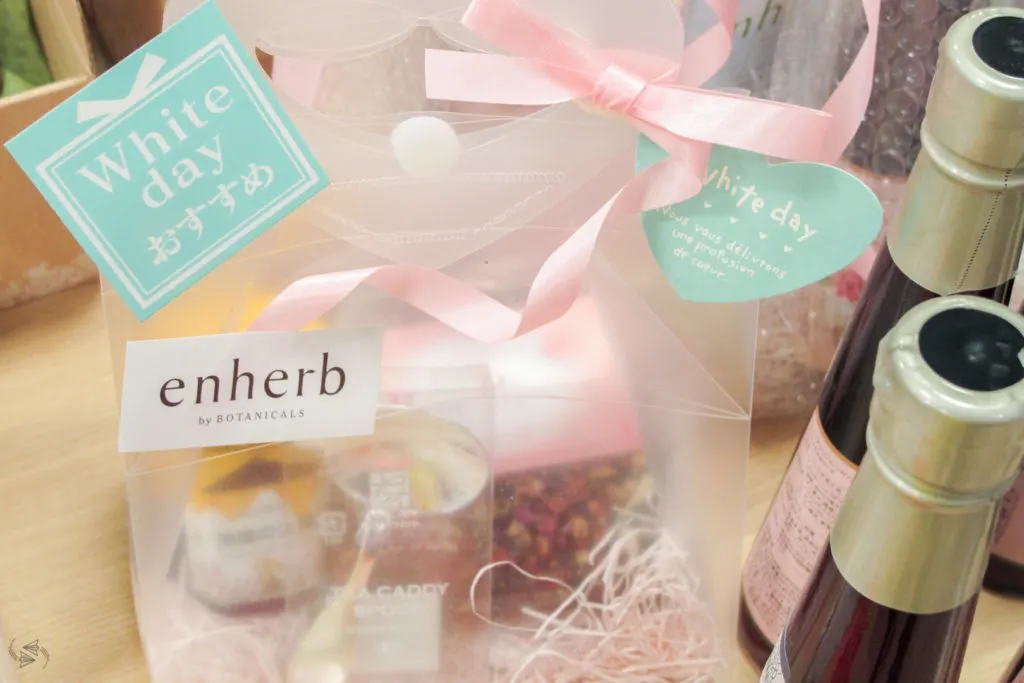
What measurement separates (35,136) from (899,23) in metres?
0.35

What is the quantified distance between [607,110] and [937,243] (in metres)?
0.14

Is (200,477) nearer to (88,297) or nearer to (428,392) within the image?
(428,392)

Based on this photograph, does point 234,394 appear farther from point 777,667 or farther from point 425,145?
point 777,667

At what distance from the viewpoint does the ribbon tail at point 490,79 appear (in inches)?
14.9

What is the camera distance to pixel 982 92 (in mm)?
261

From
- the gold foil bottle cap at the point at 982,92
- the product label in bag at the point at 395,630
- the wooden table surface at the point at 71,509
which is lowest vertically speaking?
the wooden table surface at the point at 71,509

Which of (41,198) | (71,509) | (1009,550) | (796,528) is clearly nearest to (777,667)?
(796,528)

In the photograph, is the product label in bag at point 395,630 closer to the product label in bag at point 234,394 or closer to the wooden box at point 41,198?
the product label in bag at point 234,394

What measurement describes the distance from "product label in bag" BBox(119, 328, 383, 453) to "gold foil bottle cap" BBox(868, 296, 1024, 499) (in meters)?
0.22

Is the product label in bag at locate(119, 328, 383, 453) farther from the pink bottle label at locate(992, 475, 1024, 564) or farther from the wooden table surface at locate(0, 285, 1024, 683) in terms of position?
the pink bottle label at locate(992, 475, 1024, 564)

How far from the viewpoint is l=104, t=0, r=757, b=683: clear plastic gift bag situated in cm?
41

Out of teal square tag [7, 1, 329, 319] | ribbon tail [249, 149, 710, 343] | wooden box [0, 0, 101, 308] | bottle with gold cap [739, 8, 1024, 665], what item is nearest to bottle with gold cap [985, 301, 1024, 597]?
bottle with gold cap [739, 8, 1024, 665]

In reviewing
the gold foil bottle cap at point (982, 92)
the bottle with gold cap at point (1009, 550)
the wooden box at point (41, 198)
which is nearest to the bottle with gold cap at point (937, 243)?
the gold foil bottle cap at point (982, 92)

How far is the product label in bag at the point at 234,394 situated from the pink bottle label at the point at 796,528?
18cm
